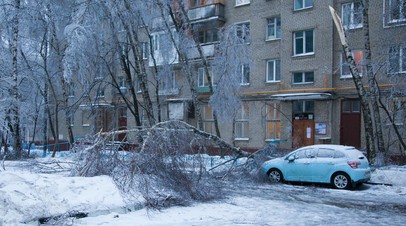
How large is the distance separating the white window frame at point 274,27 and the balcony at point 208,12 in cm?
353

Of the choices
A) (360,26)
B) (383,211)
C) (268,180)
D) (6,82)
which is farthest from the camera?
(360,26)

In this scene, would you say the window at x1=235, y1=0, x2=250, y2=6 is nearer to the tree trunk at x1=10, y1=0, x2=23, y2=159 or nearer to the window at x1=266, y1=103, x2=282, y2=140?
the window at x1=266, y1=103, x2=282, y2=140

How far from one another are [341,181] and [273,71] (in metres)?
15.2

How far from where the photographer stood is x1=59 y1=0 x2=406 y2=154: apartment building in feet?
80.6

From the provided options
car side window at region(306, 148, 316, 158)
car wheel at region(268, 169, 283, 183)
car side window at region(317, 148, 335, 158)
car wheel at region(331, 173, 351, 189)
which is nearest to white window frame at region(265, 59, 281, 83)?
car wheel at region(268, 169, 283, 183)

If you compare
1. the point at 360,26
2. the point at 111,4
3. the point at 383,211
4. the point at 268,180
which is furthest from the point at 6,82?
the point at 360,26

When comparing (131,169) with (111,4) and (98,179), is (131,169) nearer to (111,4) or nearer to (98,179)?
(98,179)

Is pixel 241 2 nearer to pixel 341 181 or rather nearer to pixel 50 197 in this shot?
pixel 341 181

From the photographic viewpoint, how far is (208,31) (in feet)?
→ 99.9

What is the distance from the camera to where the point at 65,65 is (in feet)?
67.7

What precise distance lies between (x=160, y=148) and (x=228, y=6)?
67.3 ft

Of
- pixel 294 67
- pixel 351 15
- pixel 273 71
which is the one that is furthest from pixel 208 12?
pixel 351 15

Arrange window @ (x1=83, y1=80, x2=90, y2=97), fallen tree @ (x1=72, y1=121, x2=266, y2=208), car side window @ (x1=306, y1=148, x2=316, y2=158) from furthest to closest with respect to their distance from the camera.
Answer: window @ (x1=83, y1=80, x2=90, y2=97) < car side window @ (x1=306, y1=148, x2=316, y2=158) < fallen tree @ (x1=72, y1=121, x2=266, y2=208)

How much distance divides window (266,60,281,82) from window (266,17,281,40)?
5.53ft
